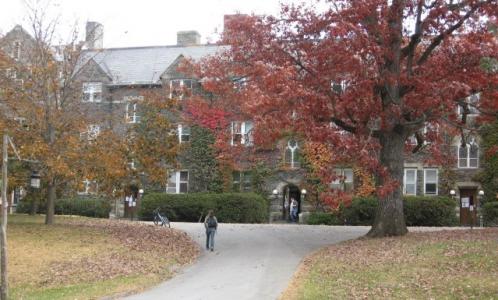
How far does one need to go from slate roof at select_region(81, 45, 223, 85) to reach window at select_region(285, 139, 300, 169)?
861 cm

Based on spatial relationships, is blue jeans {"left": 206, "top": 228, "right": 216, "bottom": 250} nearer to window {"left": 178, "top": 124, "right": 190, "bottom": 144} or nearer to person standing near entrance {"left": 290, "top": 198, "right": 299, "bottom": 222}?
person standing near entrance {"left": 290, "top": 198, "right": 299, "bottom": 222}

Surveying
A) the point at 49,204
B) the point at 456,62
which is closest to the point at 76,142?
the point at 49,204

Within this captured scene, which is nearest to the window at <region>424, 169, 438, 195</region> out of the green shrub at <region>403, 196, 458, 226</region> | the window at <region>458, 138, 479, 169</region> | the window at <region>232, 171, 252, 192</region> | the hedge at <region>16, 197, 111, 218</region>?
the window at <region>458, 138, 479, 169</region>

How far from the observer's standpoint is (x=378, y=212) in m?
24.0

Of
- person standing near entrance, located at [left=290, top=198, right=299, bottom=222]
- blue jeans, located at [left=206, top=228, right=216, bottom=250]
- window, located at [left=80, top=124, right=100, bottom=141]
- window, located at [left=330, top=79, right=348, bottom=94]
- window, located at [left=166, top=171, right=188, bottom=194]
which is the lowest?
blue jeans, located at [left=206, top=228, right=216, bottom=250]

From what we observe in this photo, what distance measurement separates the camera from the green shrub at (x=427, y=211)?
3622 centimetres

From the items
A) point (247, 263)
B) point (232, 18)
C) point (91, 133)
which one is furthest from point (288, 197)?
point (247, 263)

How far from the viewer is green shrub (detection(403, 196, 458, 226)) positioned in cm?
3622

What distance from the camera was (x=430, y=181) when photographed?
41.2m

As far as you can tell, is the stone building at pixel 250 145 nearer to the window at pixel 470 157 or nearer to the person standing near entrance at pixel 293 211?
the window at pixel 470 157

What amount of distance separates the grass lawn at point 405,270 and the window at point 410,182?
1994 cm

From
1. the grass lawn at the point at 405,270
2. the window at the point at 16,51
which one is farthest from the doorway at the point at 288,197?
the grass lawn at the point at 405,270

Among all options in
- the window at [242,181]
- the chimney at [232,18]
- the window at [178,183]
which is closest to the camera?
the chimney at [232,18]

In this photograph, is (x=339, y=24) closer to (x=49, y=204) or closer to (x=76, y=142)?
(x=76, y=142)
